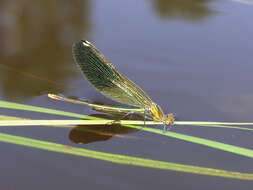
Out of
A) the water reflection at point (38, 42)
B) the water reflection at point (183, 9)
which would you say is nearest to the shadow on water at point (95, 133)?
the water reflection at point (38, 42)

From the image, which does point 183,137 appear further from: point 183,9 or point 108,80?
point 183,9

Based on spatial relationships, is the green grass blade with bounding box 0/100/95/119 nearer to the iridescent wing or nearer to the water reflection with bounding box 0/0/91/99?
the water reflection with bounding box 0/0/91/99

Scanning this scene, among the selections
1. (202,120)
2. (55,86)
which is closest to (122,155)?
(202,120)

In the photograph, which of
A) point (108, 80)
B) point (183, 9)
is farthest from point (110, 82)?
point (183, 9)

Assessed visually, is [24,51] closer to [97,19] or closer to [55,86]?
[55,86]

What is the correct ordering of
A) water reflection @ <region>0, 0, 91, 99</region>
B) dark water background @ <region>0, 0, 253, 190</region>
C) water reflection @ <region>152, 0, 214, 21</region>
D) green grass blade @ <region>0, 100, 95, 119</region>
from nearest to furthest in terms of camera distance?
dark water background @ <region>0, 0, 253, 190</region> → green grass blade @ <region>0, 100, 95, 119</region> → water reflection @ <region>0, 0, 91, 99</region> → water reflection @ <region>152, 0, 214, 21</region>

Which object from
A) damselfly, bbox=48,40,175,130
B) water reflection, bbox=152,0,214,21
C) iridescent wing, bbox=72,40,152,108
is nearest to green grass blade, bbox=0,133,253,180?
damselfly, bbox=48,40,175,130

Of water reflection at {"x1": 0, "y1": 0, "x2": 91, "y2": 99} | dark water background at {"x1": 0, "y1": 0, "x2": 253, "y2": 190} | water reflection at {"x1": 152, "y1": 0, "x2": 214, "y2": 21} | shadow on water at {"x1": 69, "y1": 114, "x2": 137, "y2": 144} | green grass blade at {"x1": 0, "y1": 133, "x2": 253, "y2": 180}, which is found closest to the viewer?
dark water background at {"x1": 0, "y1": 0, "x2": 253, "y2": 190}
